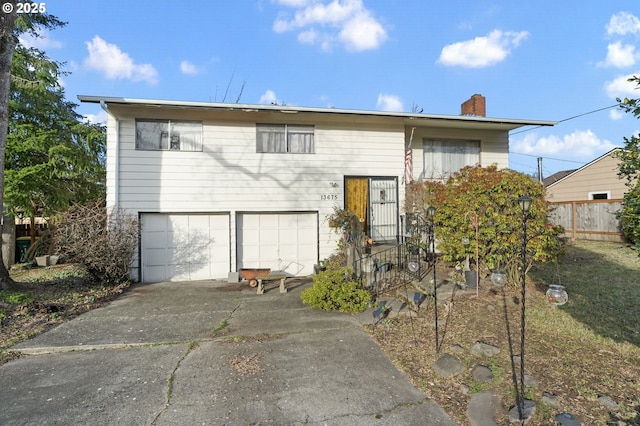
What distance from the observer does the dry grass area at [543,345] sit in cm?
308

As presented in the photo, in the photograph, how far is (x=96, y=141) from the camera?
1257 centimetres

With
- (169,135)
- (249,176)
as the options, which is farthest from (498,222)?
(169,135)

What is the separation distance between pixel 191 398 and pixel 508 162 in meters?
12.3

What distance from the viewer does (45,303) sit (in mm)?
6480

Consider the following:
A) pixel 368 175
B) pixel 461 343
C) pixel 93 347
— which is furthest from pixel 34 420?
pixel 368 175

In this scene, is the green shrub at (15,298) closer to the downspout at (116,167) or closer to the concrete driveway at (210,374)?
the concrete driveway at (210,374)

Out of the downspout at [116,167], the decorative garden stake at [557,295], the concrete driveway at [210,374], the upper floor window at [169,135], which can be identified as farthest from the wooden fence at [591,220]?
the downspout at [116,167]

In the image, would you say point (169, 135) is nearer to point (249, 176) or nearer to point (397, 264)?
point (249, 176)

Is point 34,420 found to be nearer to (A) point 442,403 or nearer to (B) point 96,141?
(A) point 442,403

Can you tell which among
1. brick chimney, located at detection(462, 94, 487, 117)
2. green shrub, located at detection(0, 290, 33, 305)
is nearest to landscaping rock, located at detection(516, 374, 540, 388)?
green shrub, located at detection(0, 290, 33, 305)

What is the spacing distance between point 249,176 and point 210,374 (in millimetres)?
6751

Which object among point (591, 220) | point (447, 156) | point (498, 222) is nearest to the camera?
point (498, 222)

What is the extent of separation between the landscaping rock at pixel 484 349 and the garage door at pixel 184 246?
288 inches

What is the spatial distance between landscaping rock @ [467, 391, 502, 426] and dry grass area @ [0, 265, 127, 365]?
18.3ft
